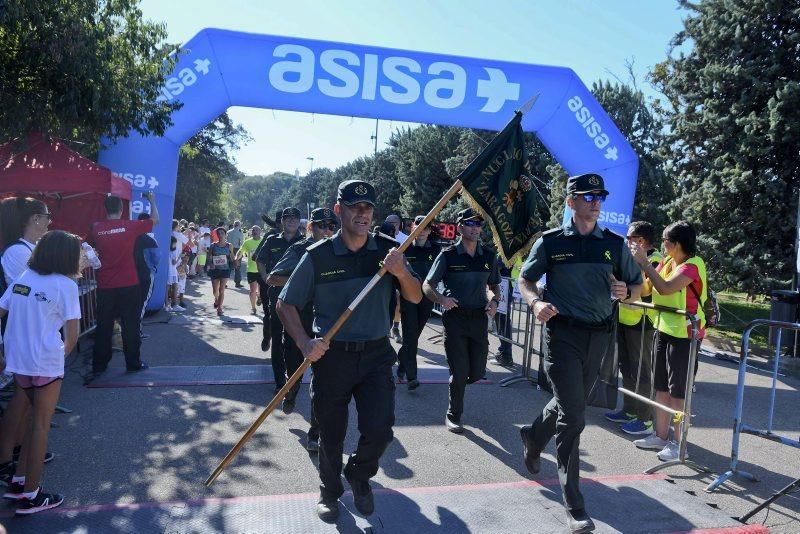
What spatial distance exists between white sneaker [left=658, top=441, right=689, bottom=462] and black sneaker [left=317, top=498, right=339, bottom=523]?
3.02 m

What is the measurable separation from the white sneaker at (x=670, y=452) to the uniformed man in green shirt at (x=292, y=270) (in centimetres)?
297

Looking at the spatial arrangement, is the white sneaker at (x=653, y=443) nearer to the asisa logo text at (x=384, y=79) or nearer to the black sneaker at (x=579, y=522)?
the black sneaker at (x=579, y=522)

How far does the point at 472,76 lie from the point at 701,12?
27.2 feet

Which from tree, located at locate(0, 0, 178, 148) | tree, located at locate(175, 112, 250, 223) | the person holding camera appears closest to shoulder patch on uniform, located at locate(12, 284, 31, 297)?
the person holding camera

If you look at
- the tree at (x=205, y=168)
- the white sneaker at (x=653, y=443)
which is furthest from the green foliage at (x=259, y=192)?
the white sneaker at (x=653, y=443)

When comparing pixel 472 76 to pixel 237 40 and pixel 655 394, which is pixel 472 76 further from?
pixel 655 394

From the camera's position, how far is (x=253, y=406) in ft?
20.7

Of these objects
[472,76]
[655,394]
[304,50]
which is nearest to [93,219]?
[304,50]

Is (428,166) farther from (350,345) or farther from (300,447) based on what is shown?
(350,345)

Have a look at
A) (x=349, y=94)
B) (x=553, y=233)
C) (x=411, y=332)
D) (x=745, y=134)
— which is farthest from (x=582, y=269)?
(x=745, y=134)

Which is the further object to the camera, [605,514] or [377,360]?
[605,514]

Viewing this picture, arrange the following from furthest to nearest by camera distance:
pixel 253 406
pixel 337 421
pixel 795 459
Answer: pixel 253 406 < pixel 795 459 < pixel 337 421

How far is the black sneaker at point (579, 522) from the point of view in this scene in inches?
145

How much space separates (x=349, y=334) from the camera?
3.68 m
